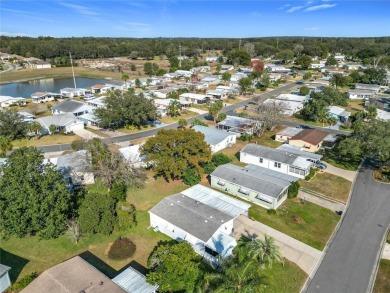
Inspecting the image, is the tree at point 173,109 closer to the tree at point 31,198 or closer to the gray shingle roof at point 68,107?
the gray shingle roof at point 68,107

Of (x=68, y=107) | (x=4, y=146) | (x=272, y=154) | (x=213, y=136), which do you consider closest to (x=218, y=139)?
(x=213, y=136)

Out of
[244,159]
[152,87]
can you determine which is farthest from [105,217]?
[152,87]

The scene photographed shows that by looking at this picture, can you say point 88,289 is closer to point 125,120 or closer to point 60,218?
point 60,218

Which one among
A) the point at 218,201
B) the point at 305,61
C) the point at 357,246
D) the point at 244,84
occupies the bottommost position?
the point at 357,246

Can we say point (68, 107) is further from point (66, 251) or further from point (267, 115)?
point (66, 251)

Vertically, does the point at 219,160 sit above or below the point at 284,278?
above

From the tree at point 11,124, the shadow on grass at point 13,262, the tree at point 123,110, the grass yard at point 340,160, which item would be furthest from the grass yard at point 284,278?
the tree at point 11,124
